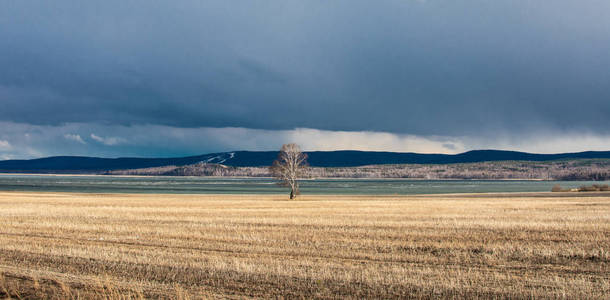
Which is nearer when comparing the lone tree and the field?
the field

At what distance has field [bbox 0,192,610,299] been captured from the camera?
14.2 meters

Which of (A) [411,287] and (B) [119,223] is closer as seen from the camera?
(A) [411,287]

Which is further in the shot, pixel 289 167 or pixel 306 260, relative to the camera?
pixel 289 167

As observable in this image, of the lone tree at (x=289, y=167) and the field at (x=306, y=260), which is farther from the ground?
the lone tree at (x=289, y=167)

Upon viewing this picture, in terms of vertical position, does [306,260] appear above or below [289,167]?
below

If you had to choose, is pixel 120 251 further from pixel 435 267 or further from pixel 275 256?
pixel 435 267

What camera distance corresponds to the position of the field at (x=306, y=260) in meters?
14.2

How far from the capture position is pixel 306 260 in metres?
18.8

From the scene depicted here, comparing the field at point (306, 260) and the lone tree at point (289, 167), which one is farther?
the lone tree at point (289, 167)

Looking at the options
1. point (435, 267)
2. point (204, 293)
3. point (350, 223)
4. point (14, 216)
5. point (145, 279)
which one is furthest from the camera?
point (14, 216)

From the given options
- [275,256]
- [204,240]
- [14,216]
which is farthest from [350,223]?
[14,216]

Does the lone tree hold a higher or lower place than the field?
higher

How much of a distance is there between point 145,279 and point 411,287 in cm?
754

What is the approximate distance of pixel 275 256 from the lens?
19.8 metres
